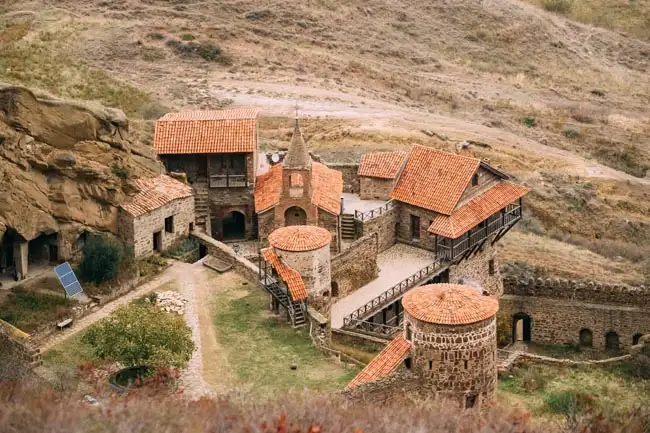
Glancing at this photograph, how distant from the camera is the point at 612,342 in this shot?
51844mm

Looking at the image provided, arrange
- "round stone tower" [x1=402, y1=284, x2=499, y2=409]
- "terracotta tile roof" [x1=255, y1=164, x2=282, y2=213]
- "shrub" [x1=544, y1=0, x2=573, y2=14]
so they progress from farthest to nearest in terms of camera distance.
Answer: "shrub" [x1=544, y1=0, x2=573, y2=14], "terracotta tile roof" [x1=255, y1=164, x2=282, y2=213], "round stone tower" [x1=402, y1=284, x2=499, y2=409]

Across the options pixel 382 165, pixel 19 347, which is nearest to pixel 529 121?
pixel 382 165

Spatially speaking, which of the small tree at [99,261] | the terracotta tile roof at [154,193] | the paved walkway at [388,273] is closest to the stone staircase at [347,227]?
the paved walkway at [388,273]

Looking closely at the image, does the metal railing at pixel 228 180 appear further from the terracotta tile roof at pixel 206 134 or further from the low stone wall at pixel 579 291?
the low stone wall at pixel 579 291

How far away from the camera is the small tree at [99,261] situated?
45.5m

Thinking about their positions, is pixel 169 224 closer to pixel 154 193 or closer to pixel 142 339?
pixel 154 193

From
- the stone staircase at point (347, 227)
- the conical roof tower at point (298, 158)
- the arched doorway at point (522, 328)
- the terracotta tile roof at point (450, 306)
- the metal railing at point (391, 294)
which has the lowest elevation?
the arched doorway at point (522, 328)

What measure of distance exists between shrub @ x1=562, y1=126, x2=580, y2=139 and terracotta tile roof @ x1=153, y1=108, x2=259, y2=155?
39393 mm

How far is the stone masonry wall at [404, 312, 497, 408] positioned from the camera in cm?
3606

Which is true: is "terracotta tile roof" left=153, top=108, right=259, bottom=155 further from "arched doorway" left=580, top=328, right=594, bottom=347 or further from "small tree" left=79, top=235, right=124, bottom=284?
"arched doorway" left=580, top=328, right=594, bottom=347

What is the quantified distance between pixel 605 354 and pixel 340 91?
42061mm

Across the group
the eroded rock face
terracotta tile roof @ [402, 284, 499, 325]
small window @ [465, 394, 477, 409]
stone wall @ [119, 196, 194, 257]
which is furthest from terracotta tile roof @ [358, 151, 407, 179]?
small window @ [465, 394, 477, 409]

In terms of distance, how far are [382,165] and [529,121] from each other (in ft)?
121

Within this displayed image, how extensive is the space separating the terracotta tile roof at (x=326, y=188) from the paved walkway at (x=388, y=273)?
3870 mm
